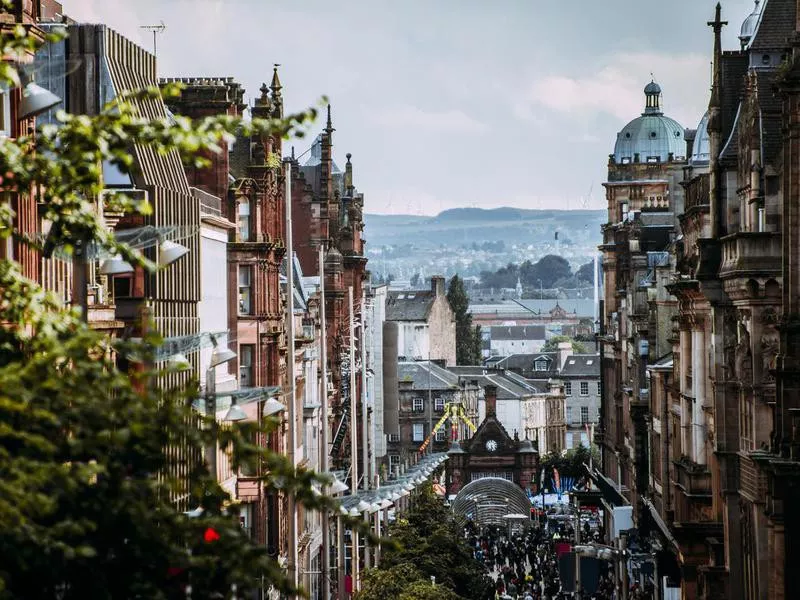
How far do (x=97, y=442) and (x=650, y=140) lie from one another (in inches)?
5296

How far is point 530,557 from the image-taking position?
379 feet

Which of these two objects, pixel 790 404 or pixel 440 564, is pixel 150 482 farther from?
pixel 440 564

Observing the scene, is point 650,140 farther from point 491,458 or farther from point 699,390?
point 699,390

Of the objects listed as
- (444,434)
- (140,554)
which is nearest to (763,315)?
(140,554)

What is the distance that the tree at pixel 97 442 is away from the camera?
16.4 m

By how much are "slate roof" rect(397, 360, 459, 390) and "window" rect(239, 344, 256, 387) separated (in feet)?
412

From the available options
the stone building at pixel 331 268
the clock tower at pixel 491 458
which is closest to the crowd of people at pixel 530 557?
the stone building at pixel 331 268

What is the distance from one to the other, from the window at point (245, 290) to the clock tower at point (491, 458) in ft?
374

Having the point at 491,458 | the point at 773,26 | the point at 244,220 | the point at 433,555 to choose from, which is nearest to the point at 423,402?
the point at 491,458

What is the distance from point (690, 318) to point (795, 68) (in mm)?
25945

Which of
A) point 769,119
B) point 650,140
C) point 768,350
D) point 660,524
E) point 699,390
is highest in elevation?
point 650,140

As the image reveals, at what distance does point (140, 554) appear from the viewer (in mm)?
17797

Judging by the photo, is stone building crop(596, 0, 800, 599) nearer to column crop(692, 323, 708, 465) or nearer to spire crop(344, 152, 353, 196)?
column crop(692, 323, 708, 465)

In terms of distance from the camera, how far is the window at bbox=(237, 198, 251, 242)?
62.0m
